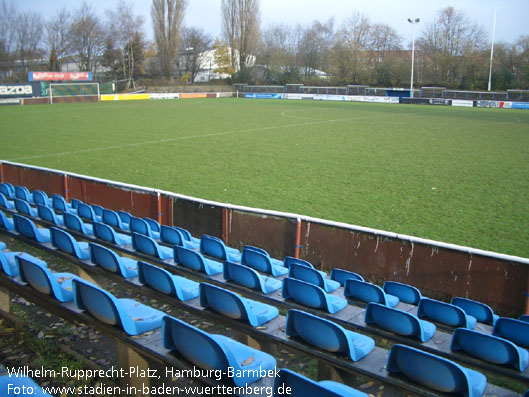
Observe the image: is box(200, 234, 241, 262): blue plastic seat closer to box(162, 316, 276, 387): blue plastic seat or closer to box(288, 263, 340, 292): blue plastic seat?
box(288, 263, 340, 292): blue plastic seat

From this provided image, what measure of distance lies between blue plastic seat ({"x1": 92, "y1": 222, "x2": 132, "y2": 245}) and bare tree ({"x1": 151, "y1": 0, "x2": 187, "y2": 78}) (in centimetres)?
6836

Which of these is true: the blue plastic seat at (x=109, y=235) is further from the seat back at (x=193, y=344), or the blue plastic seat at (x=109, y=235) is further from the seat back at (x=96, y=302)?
the seat back at (x=193, y=344)

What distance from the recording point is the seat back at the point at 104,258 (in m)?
5.55

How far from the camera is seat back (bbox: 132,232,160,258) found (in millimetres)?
6566

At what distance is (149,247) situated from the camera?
6652 millimetres

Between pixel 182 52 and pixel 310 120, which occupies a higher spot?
pixel 182 52

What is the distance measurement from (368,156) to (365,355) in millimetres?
14550

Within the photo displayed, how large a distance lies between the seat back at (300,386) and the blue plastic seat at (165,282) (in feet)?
7.48

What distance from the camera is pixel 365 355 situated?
3.75 m

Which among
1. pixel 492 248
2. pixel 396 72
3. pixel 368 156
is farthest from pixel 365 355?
pixel 396 72

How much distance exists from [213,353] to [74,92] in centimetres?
4839

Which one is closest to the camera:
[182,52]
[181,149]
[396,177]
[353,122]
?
[396,177]

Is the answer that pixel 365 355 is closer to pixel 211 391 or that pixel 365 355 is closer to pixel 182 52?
pixel 211 391

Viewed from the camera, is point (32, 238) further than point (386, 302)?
Yes
